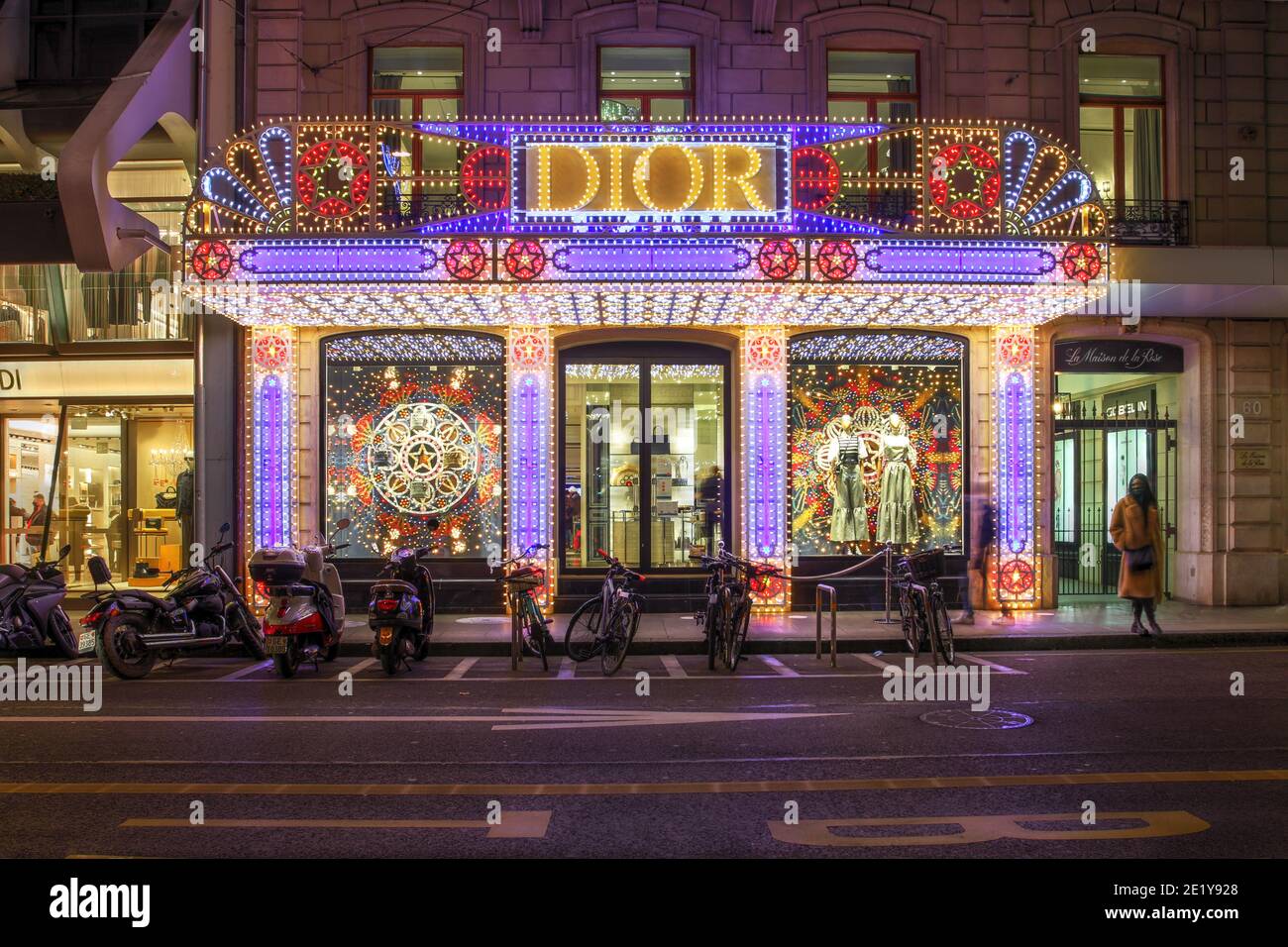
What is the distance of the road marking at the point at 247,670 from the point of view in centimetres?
1019

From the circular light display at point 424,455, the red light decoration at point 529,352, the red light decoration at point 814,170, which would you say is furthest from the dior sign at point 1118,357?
the circular light display at point 424,455

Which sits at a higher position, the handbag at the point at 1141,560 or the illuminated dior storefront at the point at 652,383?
the illuminated dior storefront at the point at 652,383

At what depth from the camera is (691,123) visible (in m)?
12.5

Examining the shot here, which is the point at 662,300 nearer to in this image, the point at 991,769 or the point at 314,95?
the point at 314,95

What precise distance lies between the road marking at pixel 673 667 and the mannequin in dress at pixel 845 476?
4.68 metres

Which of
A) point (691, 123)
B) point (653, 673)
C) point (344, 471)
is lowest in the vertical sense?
point (653, 673)

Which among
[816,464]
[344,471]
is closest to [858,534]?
[816,464]

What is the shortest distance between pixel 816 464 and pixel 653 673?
6037 millimetres

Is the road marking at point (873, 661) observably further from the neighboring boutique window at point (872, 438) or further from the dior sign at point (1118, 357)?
the dior sign at point (1118, 357)

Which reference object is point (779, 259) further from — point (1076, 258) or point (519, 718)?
point (519, 718)

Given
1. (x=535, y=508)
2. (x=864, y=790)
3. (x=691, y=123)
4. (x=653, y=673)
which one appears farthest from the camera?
(x=535, y=508)

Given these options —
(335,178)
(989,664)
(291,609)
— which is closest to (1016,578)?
(989,664)

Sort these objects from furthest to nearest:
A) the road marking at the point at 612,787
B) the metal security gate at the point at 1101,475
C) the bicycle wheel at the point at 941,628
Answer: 1. the metal security gate at the point at 1101,475
2. the bicycle wheel at the point at 941,628
3. the road marking at the point at 612,787

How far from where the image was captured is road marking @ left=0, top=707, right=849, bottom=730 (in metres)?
7.84
